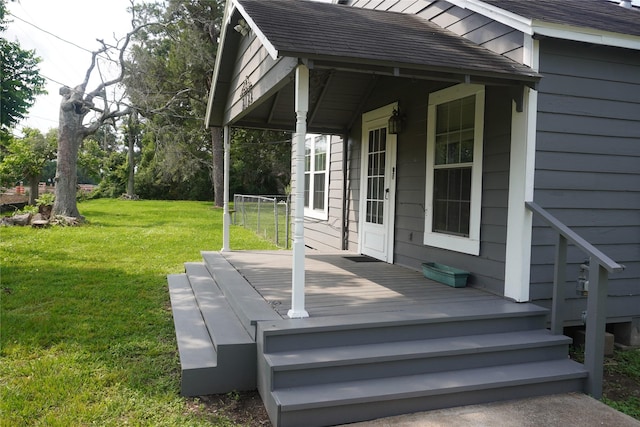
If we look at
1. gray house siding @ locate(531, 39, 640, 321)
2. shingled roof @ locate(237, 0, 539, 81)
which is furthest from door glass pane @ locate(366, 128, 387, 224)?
gray house siding @ locate(531, 39, 640, 321)

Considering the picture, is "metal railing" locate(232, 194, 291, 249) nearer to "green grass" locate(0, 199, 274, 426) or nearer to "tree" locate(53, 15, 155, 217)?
"green grass" locate(0, 199, 274, 426)

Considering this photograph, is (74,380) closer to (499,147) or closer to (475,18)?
(499,147)

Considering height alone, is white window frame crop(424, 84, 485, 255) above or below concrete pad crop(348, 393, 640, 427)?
above

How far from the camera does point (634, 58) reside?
4.21 m

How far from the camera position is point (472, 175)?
14.5 ft

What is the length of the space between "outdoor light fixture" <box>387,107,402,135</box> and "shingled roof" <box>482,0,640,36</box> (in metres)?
1.64

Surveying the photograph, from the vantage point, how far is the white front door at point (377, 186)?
5.99 m

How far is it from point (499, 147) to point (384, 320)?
194 cm

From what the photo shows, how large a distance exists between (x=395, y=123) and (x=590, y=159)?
88.3 inches

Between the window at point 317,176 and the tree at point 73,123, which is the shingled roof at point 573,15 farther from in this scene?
the tree at point 73,123

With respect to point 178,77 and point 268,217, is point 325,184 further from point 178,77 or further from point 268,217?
point 178,77

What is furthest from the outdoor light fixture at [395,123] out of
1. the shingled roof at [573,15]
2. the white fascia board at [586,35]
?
the white fascia board at [586,35]

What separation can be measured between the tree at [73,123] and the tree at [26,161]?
6.03 metres

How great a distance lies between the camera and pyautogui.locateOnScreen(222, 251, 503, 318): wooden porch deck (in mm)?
3734
